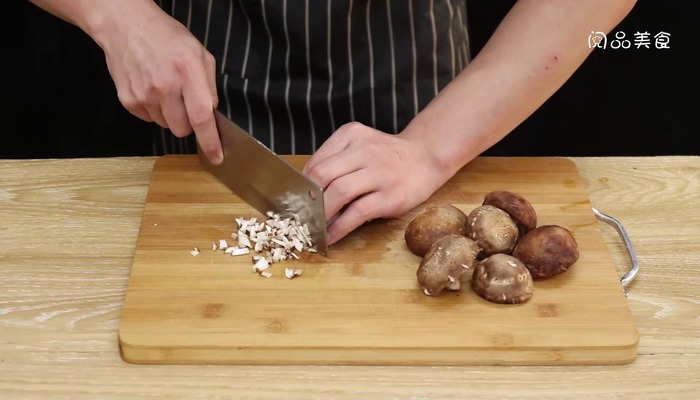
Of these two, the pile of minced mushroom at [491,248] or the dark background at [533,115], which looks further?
the dark background at [533,115]

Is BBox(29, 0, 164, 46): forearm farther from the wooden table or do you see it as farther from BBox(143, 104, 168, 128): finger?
the wooden table

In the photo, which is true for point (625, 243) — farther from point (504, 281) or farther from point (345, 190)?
point (345, 190)

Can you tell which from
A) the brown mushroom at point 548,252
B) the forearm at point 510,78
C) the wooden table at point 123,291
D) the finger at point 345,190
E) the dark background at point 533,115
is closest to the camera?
the wooden table at point 123,291

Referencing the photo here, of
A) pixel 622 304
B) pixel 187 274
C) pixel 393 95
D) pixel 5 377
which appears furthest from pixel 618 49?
pixel 5 377

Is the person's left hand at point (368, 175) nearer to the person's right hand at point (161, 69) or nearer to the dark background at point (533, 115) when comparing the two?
the person's right hand at point (161, 69)

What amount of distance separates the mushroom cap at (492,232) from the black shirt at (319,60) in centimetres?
42

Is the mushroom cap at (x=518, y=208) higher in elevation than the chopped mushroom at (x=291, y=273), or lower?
higher

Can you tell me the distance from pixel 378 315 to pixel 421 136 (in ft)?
1.32

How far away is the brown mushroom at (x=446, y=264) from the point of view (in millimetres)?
1343

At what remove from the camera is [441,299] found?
1.37 m

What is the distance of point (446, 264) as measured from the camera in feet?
4.41

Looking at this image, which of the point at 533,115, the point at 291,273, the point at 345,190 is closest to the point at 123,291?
the point at 291,273

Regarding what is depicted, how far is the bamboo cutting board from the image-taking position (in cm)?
129

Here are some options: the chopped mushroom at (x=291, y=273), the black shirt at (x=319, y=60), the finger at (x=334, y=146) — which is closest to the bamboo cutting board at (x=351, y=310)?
the chopped mushroom at (x=291, y=273)
